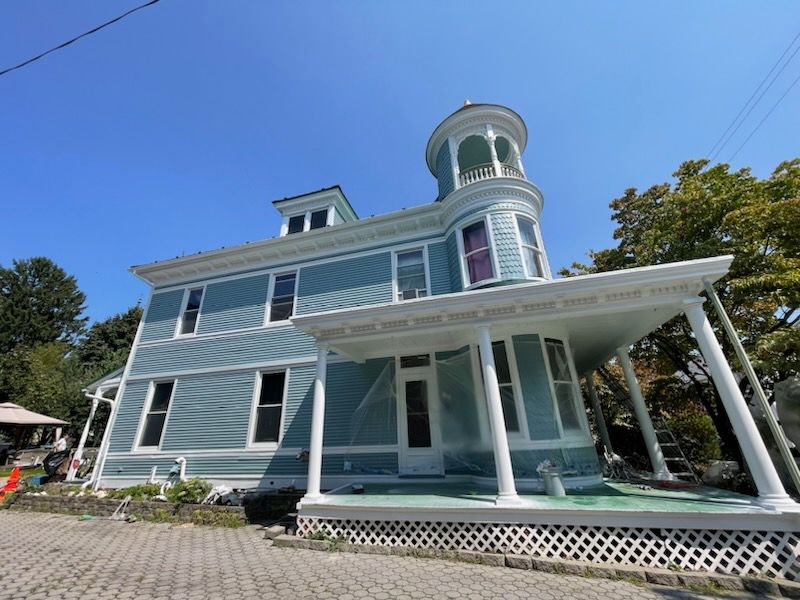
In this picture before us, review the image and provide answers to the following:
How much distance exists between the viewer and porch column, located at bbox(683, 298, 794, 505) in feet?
12.8

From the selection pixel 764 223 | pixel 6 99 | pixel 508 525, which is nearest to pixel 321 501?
pixel 508 525

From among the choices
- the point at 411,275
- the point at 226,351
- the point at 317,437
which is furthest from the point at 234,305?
the point at 317,437

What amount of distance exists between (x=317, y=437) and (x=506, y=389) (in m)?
3.60

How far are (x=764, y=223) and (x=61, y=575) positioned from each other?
14.0 meters

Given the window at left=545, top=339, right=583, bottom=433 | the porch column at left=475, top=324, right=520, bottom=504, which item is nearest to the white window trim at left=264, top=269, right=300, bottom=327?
the porch column at left=475, top=324, right=520, bottom=504

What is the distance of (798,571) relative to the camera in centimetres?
360

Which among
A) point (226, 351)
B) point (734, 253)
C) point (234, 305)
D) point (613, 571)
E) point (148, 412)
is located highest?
point (234, 305)

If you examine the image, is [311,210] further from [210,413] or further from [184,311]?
[210,413]

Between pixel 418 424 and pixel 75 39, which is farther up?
pixel 75 39

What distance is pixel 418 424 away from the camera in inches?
301

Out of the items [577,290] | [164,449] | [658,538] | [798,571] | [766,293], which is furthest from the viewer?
[164,449]

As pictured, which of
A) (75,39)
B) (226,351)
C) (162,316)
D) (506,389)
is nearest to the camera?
(75,39)

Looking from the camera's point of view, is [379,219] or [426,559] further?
[379,219]

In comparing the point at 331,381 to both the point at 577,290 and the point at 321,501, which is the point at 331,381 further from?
the point at 577,290
